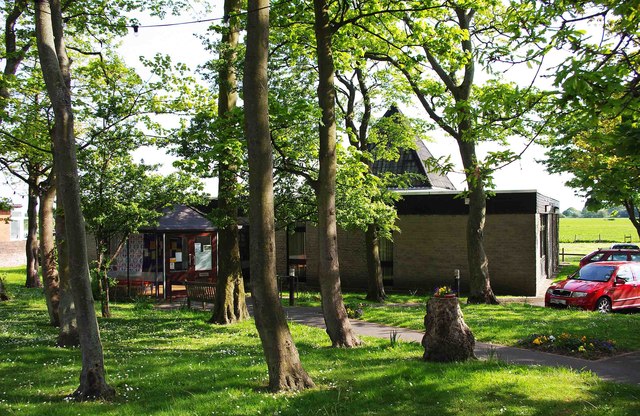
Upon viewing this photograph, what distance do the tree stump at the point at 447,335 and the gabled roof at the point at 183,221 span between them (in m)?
14.0

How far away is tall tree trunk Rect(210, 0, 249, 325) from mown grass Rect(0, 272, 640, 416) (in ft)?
11.6

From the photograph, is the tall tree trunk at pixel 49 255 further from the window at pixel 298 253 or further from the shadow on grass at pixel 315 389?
the window at pixel 298 253

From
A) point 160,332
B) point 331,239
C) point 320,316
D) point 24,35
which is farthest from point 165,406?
point 24,35

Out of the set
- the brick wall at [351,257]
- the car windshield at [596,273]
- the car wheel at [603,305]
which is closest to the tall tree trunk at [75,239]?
the car wheel at [603,305]

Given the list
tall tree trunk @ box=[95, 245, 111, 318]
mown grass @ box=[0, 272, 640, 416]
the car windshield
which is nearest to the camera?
mown grass @ box=[0, 272, 640, 416]

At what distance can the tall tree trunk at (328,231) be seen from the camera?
1080 centimetres

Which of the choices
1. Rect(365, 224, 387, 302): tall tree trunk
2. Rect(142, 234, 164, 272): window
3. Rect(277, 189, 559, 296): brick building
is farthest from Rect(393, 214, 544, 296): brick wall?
Rect(142, 234, 164, 272): window

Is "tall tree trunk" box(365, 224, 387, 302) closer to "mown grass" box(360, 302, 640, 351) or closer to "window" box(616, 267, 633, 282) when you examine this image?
"mown grass" box(360, 302, 640, 351)

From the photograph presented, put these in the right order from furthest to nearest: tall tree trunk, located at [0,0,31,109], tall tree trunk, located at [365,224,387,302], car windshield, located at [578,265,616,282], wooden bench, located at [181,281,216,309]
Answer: tall tree trunk, located at [365,224,387,302] → wooden bench, located at [181,281,216,309] → car windshield, located at [578,265,616,282] → tall tree trunk, located at [0,0,31,109]

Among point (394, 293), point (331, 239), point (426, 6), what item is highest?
point (426, 6)

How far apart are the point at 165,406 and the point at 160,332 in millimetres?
7371

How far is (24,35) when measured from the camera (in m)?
14.5

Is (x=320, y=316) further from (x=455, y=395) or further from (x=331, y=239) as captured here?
(x=455, y=395)

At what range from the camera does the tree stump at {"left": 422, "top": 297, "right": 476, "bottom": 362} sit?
9.00 m
